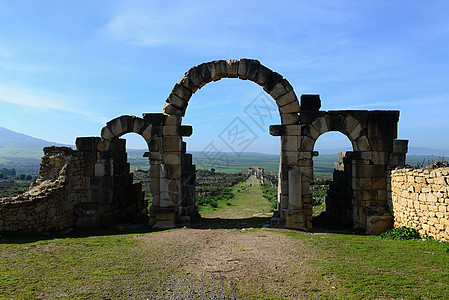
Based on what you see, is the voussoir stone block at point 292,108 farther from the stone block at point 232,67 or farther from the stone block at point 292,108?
the stone block at point 232,67

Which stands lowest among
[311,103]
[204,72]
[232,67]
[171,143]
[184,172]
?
[184,172]

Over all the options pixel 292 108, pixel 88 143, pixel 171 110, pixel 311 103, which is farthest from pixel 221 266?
pixel 88 143

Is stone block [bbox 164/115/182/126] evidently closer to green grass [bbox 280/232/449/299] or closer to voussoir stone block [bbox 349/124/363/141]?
green grass [bbox 280/232/449/299]

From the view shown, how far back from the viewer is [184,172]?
14.7 meters

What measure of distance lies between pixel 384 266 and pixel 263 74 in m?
8.25

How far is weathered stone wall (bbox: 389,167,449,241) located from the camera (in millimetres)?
9562

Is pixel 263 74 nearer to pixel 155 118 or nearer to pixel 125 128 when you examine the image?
pixel 155 118

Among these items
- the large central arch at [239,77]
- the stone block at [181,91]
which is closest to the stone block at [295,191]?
the large central arch at [239,77]

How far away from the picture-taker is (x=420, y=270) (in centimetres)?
731

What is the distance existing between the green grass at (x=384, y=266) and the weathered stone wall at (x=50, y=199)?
29.9ft

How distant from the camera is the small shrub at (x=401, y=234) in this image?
1072cm

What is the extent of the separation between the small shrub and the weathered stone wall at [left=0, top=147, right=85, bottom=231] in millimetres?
12059

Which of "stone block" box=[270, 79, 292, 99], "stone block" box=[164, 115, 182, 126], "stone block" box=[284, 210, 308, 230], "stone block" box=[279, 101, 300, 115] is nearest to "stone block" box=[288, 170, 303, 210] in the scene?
"stone block" box=[284, 210, 308, 230]

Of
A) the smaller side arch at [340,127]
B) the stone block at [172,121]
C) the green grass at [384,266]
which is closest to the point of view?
the green grass at [384,266]
